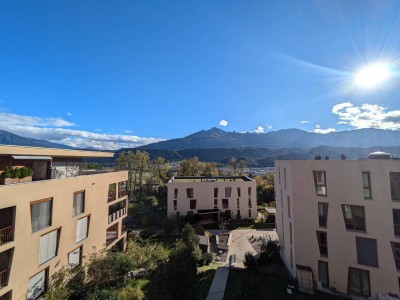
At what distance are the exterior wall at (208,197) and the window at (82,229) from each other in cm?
2782

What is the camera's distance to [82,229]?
19.3 metres

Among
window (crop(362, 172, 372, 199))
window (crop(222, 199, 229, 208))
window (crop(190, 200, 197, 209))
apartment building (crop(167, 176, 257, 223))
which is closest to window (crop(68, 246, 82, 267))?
window (crop(362, 172, 372, 199))

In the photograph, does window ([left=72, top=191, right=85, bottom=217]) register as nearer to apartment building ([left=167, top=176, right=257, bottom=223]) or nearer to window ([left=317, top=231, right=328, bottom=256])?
window ([left=317, top=231, right=328, bottom=256])

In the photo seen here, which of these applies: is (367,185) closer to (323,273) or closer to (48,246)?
(323,273)

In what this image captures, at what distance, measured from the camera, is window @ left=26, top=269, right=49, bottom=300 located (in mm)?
13547

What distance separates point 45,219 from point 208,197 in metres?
35.9

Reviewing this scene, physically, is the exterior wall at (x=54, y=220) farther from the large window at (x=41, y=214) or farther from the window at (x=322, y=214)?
the window at (x=322, y=214)

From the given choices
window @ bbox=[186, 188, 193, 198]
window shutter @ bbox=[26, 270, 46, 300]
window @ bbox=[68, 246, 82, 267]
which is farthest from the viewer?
window @ bbox=[186, 188, 193, 198]

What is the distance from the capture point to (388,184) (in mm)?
18297

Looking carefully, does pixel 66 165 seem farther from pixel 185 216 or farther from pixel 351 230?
pixel 185 216

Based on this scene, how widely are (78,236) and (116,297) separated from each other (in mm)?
6153

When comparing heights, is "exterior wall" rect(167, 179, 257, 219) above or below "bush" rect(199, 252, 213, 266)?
above

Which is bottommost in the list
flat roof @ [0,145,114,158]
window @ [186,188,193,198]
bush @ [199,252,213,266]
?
bush @ [199,252,213,266]

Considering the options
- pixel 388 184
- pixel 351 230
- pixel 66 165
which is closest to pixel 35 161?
pixel 66 165
